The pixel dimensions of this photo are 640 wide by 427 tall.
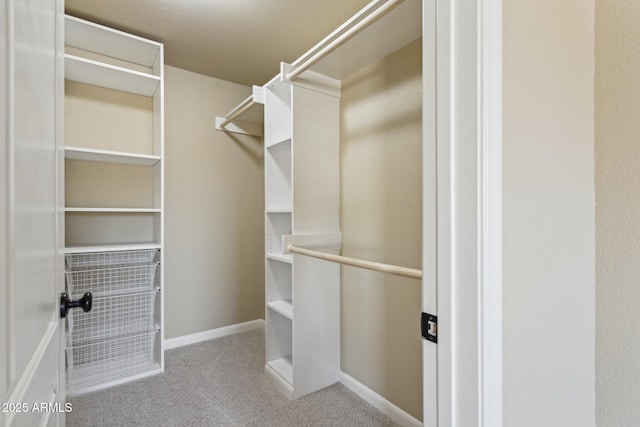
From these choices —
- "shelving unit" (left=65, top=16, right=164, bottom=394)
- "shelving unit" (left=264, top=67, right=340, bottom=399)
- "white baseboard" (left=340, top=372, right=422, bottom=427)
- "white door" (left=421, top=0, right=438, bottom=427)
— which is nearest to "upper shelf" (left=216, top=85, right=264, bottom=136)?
"shelving unit" (left=264, top=67, right=340, bottom=399)

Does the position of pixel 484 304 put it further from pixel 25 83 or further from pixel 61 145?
pixel 61 145

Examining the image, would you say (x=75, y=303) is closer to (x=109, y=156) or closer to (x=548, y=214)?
(x=548, y=214)

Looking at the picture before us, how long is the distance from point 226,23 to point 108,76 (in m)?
0.92

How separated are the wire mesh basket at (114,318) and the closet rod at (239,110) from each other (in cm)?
156

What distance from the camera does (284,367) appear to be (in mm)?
2248

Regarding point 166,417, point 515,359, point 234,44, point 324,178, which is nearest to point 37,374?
point 515,359

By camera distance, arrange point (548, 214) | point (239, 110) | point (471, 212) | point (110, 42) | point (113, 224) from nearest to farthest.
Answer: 1. point (471, 212)
2. point (548, 214)
3. point (110, 42)
4. point (113, 224)
5. point (239, 110)

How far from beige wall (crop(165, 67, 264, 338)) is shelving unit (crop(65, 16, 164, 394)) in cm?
28

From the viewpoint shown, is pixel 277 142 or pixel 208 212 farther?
pixel 208 212

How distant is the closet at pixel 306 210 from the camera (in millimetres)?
2010

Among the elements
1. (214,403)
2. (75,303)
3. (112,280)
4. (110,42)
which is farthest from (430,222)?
(110,42)

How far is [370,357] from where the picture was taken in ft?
6.57

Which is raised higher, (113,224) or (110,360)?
(113,224)

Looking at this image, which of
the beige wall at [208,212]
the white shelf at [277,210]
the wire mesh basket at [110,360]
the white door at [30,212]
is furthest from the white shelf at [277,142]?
the wire mesh basket at [110,360]
